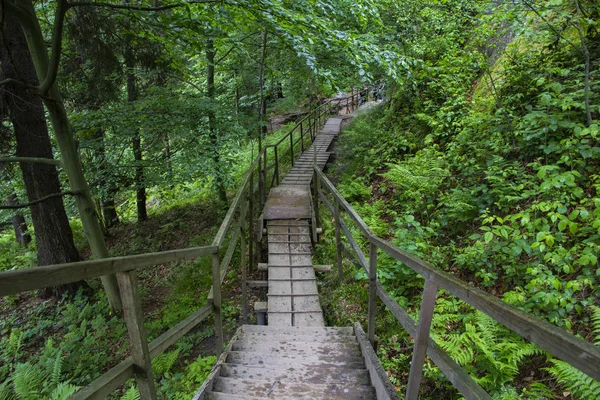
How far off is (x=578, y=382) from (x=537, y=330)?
6.18 feet

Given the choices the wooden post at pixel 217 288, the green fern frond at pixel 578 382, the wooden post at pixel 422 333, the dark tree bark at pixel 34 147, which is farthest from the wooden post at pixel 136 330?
the dark tree bark at pixel 34 147

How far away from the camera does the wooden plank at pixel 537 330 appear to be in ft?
2.73

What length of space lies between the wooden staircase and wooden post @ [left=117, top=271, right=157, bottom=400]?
79cm

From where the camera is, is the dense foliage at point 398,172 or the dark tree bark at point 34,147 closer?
the dense foliage at point 398,172

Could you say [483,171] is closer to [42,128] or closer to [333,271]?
[333,271]

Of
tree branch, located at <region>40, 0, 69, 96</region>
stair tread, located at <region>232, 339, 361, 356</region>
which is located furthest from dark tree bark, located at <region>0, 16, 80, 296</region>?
stair tread, located at <region>232, 339, 361, 356</region>

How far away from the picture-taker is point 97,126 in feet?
22.2

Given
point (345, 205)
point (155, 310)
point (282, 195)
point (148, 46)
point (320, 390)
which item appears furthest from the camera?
point (282, 195)

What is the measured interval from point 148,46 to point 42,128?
102 inches

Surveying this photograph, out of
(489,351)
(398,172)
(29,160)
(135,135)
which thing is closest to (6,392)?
(29,160)

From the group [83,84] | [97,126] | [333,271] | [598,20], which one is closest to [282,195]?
[333,271]

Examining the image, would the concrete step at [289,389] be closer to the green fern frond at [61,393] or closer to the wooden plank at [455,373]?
the wooden plank at [455,373]

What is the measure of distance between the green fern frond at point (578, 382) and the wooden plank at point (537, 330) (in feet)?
5.06

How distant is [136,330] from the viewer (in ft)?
5.46
